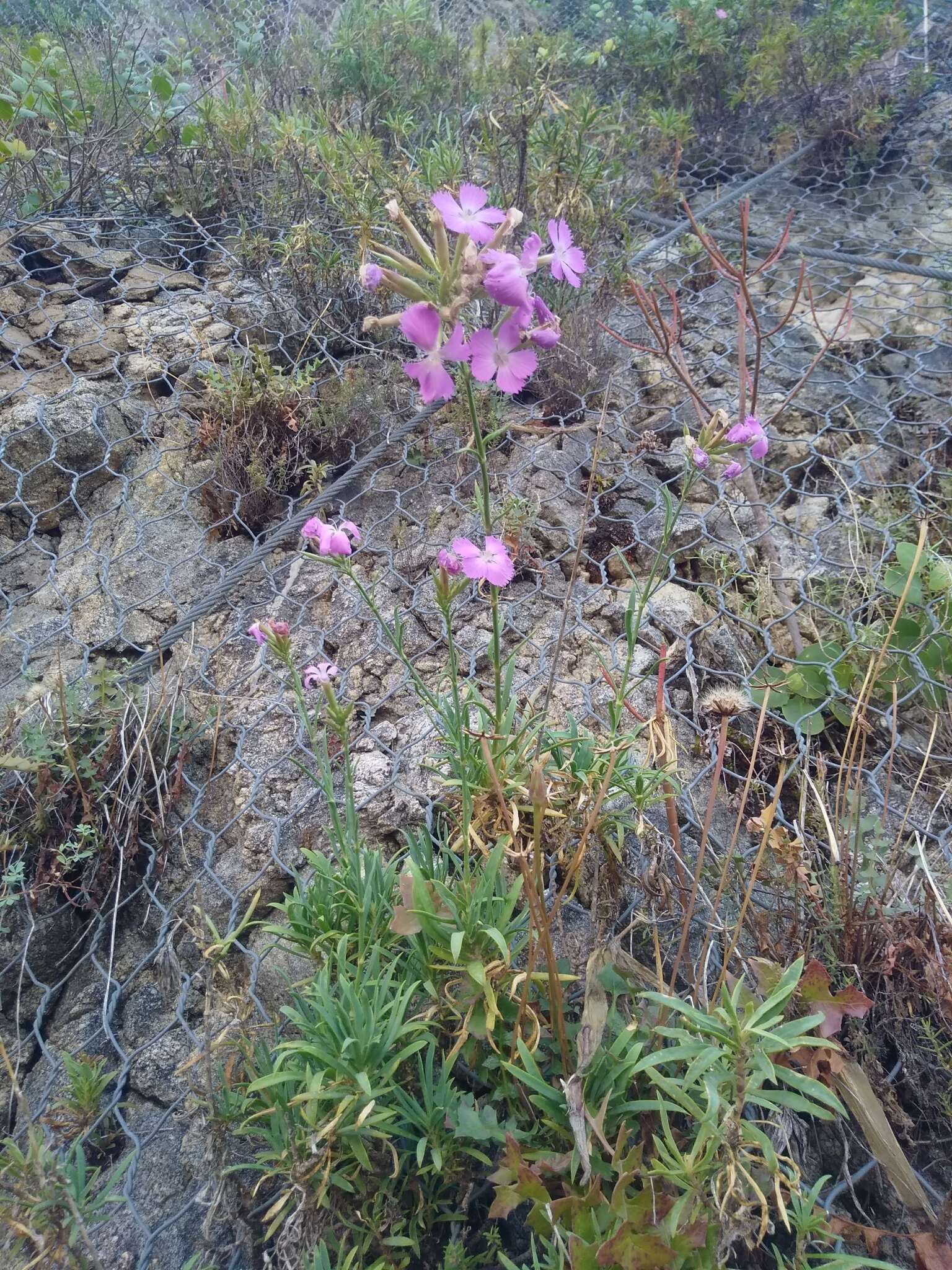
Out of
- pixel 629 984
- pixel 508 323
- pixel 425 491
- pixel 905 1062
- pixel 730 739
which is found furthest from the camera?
pixel 425 491

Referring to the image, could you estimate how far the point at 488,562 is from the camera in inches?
44.3

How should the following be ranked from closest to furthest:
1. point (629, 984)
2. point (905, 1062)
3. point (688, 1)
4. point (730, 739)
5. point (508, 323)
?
1. point (508, 323)
2. point (629, 984)
3. point (905, 1062)
4. point (730, 739)
5. point (688, 1)

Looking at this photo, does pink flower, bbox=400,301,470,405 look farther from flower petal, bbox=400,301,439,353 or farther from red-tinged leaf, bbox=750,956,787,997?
red-tinged leaf, bbox=750,956,787,997

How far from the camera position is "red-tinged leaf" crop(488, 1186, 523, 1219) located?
3.19 feet

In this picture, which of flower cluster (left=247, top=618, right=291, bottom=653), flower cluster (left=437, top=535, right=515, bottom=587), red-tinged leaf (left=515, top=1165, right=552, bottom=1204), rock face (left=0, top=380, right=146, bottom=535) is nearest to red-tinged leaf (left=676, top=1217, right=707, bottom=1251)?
red-tinged leaf (left=515, top=1165, right=552, bottom=1204)

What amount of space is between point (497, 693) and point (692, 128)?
13.7 feet

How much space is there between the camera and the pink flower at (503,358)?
3.15 ft

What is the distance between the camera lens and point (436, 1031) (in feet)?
4.04

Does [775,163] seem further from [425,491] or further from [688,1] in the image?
[425,491]

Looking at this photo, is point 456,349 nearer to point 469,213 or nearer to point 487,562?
point 469,213

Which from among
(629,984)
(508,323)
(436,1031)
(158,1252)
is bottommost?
(158,1252)

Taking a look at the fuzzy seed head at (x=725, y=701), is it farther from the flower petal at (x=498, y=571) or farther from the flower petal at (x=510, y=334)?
the flower petal at (x=510, y=334)

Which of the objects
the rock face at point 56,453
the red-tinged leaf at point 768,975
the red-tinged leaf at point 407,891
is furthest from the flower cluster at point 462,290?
the rock face at point 56,453

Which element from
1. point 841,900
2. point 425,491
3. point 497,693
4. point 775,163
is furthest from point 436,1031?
point 775,163
